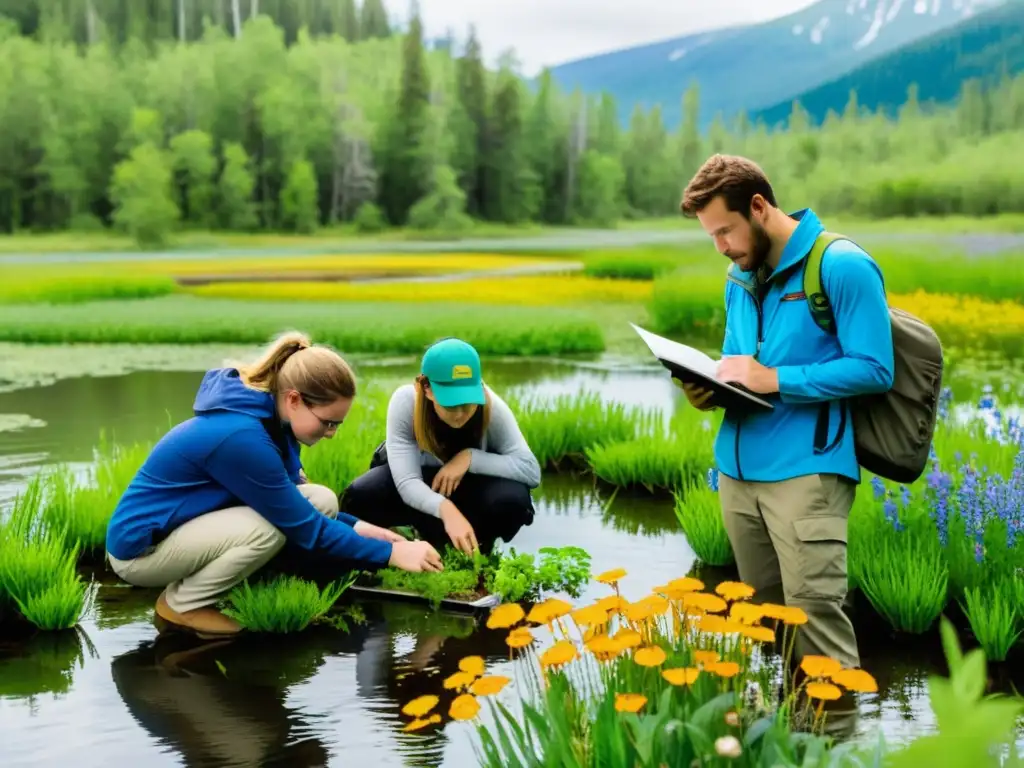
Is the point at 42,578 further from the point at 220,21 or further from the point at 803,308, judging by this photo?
the point at 220,21

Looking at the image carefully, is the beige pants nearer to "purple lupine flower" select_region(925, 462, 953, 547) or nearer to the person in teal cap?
the person in teal cap

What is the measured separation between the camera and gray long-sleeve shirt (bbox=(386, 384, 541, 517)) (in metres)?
4.05

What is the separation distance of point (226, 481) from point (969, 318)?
13.6m

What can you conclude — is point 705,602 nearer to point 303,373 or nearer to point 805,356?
point 805,356

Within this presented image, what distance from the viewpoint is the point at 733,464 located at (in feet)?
9.42

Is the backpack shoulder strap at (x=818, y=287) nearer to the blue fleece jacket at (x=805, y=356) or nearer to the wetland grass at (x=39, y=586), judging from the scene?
the blue fleece jacket at (x=805, y=356)

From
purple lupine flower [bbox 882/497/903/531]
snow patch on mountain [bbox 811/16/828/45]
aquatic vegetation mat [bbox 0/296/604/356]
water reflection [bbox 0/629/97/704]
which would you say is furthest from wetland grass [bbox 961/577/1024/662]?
snow patch on mountain [bbox 811/16/828/45]

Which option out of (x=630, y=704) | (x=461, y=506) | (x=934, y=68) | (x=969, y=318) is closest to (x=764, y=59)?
(x=934, y=68)

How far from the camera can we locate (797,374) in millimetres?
2656

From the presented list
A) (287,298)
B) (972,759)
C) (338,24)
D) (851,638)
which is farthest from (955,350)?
(338,24)

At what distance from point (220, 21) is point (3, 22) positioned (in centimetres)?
404

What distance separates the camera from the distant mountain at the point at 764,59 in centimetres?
2355

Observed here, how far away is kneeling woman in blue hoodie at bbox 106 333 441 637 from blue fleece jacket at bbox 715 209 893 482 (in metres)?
1.16

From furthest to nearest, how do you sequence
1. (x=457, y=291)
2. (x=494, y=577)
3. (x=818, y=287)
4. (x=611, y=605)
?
1. (x=457, y=291)
2. (x=494, y=577)
3. (x=818, y=287)
4. (x=611, y=605)
